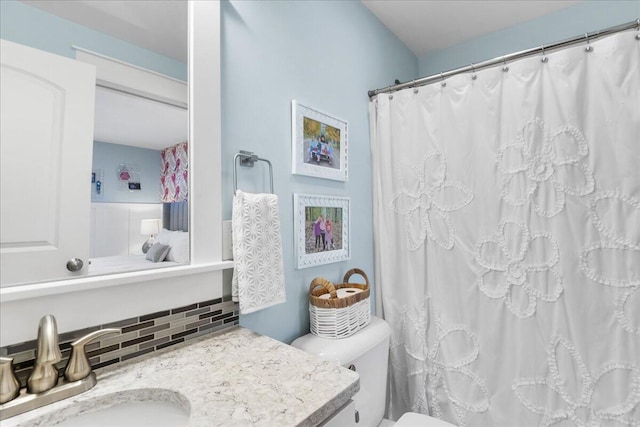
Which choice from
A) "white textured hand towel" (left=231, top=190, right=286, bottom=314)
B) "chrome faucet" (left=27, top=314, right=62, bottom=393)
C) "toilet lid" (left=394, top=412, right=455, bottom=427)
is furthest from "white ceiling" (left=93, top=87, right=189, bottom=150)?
"toilet lid" (left=394, top=412, right=455, bottom=427)

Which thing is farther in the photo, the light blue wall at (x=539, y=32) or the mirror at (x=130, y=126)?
the light blue wall at (x=539, y=32)

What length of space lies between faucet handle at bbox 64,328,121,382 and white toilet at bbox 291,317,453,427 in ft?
2.29

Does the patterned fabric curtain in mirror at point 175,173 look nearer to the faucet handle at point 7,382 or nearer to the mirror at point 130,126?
the mirror at point 130,126

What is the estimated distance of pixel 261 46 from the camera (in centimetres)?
119

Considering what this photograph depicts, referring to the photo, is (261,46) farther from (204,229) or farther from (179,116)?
(204,229)

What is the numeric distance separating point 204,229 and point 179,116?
1.17ft

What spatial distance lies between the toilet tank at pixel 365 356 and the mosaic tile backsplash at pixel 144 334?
342mm

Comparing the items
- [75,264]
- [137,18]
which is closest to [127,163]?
[75,264]

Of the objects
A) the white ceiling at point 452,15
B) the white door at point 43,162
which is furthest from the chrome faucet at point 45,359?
the white ceiling at point 452,15

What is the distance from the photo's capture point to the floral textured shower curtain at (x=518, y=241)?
1204 mm

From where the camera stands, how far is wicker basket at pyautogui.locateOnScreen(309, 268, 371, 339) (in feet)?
4.01

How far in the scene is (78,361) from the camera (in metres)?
0.67

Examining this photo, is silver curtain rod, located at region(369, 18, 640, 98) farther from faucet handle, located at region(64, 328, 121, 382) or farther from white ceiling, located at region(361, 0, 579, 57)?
faucet handle, located at region(64, 328, 121, 382)

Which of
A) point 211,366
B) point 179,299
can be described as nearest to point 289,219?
point 179,299
